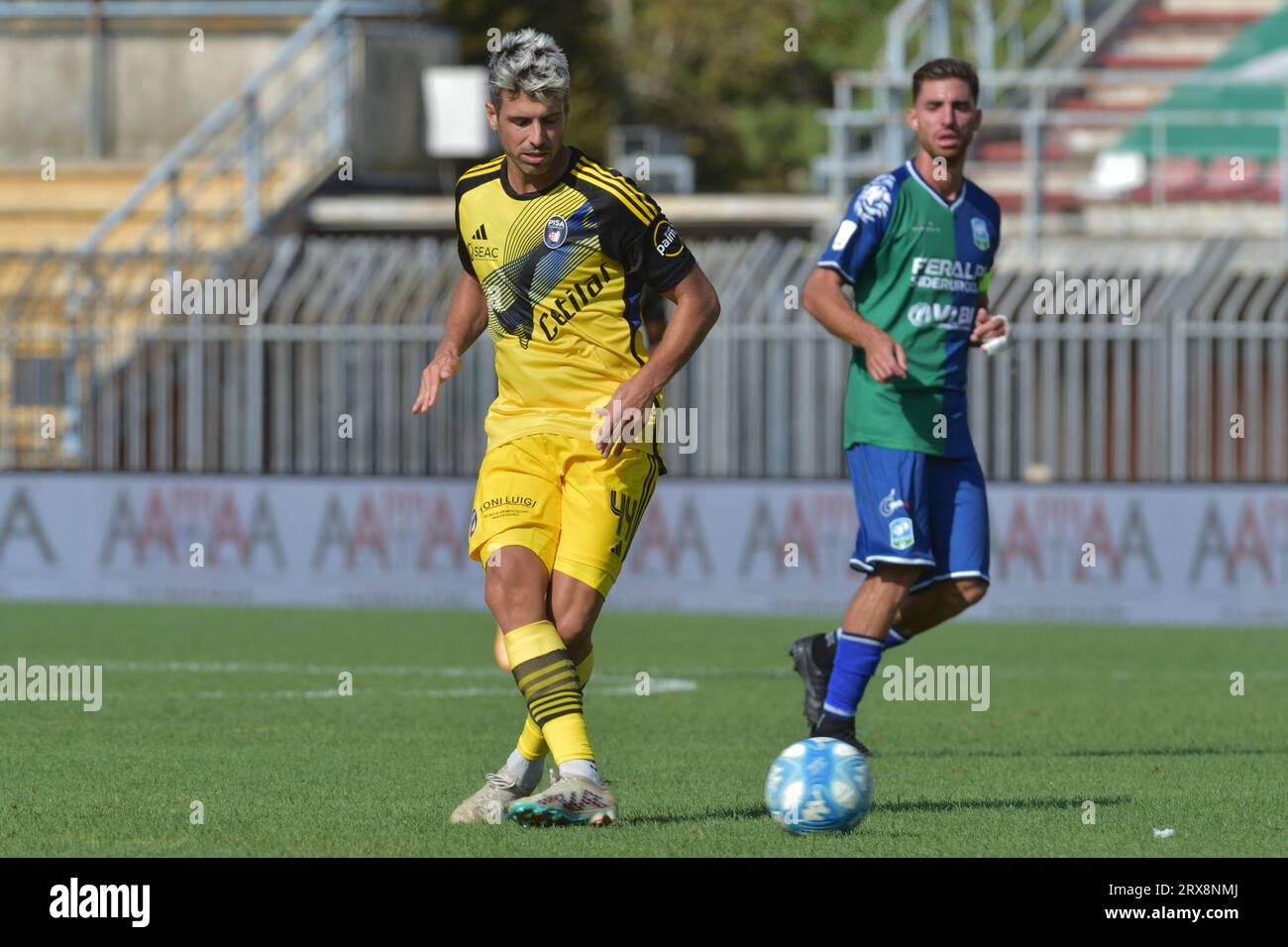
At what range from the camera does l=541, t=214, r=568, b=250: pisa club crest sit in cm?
748

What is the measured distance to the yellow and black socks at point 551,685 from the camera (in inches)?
292

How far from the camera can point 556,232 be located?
7.48 m

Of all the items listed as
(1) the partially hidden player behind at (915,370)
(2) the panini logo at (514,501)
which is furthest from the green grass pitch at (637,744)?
(2) the panini logo at (514,501)

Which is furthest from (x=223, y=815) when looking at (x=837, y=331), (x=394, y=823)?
(x=837, y=331)

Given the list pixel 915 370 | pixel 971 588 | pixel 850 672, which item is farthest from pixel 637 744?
pixel 915 370

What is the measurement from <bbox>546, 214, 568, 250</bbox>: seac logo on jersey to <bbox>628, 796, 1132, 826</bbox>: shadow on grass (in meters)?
1.66

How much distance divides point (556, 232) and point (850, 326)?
55.2 inches

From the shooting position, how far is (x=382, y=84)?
28.3m

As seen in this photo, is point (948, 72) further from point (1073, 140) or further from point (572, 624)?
point (1073, 140)

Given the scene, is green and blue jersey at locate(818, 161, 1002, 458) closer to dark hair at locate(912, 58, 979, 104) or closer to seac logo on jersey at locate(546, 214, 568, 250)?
dark hair at locate(912, 58, 979, 104)

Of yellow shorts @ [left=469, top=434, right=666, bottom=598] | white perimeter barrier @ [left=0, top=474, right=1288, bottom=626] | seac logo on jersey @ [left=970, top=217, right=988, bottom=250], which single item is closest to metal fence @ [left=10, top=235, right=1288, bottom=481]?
white perimeter barrier @ [left=0, top=474, right=1288, bottom=626]

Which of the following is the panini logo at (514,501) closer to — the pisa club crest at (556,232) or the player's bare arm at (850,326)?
the pisa club crest at (556,232)
